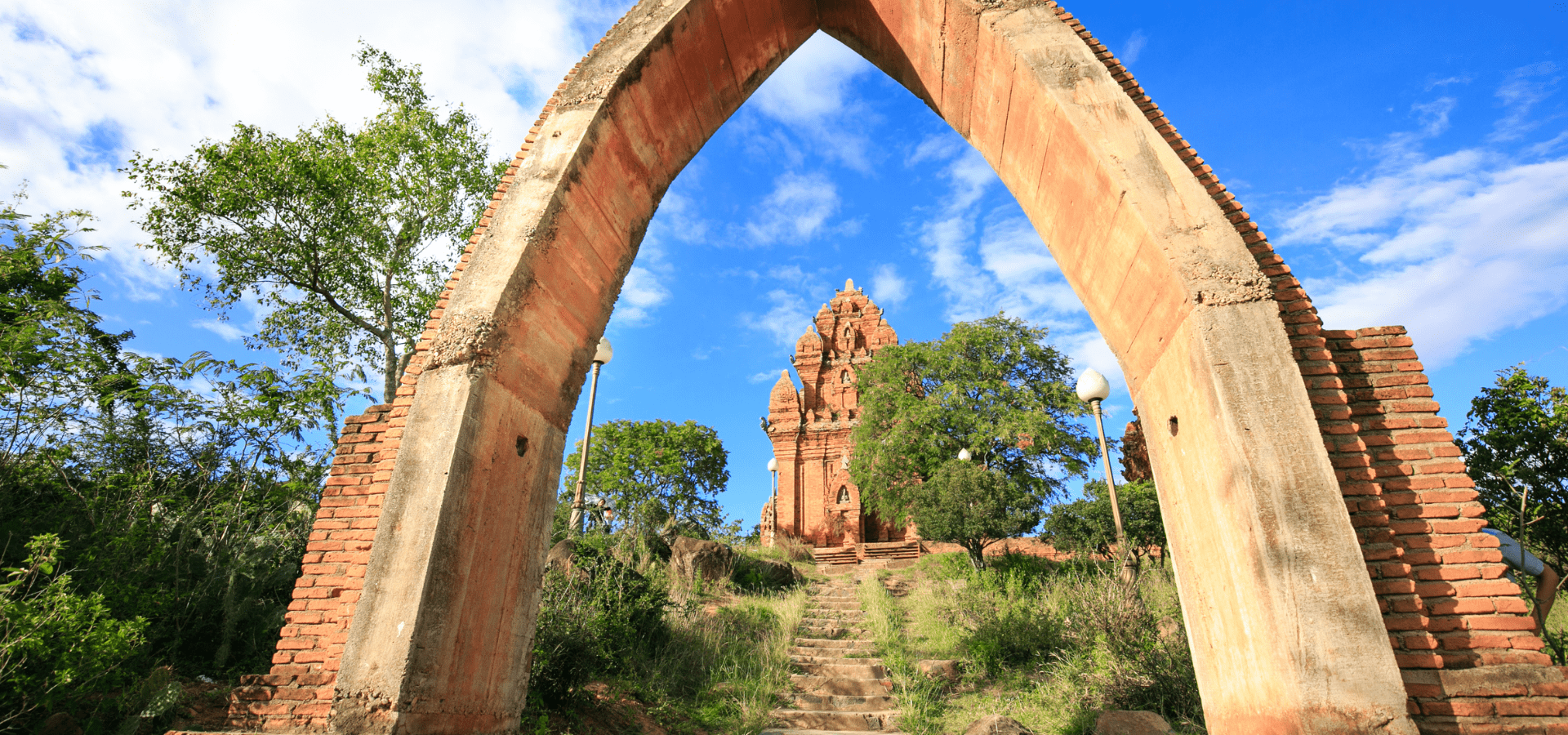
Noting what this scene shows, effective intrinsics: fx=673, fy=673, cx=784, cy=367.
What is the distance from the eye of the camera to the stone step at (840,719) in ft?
22.9

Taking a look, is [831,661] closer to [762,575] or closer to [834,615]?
[834,615]

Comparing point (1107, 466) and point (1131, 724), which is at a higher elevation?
point (1107, 466)

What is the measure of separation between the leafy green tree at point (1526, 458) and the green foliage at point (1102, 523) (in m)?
5.58

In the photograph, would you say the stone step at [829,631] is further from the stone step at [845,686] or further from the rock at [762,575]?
the rock at [762,575]

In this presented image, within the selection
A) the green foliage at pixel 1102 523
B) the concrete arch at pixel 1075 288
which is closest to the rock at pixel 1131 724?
the concrete arch at pixel 1075 288

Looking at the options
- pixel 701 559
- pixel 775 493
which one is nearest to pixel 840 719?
pixel 701 559

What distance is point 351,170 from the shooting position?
47.5 ft

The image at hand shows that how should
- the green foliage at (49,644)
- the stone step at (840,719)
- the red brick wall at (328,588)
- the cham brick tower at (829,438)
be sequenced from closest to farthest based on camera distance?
1. the red brick wall at (328,588)
2. the green foliage at (49,644)
3. the stone step at (840,719)
4. the cham brick tower at (829,438)

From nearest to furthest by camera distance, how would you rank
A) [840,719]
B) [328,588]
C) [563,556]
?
[328,588] < [840,719] < [563,556]

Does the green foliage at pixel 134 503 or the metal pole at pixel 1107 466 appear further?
the metal pole at pixel 1107 466

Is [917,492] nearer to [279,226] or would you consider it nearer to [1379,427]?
[1379,427]

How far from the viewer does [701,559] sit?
43.3ft

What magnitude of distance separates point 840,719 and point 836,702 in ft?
1.50

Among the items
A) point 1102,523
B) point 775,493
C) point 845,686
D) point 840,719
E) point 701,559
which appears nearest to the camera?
point 840,719
